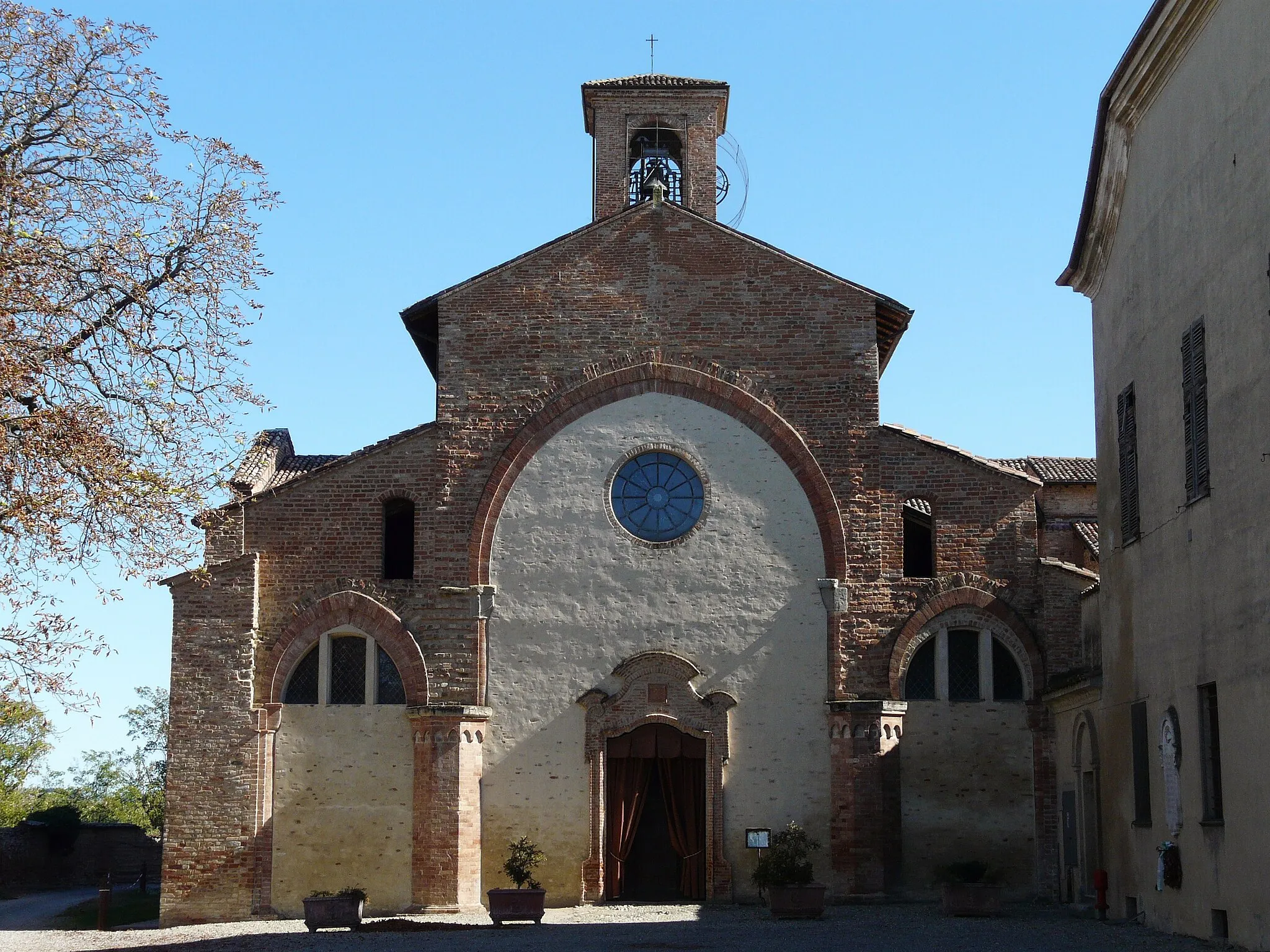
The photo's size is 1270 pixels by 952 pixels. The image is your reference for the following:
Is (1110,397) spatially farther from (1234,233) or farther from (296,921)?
(296,921)

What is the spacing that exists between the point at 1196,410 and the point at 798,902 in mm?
8411

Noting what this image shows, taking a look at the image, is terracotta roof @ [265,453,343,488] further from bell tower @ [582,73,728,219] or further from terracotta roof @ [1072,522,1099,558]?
terracotta roof @ [1072,522,1099,558]

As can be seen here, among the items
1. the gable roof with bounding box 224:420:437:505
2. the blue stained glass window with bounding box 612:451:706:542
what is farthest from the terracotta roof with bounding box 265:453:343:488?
the blue stained glass window with bounding box 612:451:706:542

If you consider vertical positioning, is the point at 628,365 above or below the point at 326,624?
above

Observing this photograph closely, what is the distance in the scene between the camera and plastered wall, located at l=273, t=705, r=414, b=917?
71.5 feet

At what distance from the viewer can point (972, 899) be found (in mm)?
19766

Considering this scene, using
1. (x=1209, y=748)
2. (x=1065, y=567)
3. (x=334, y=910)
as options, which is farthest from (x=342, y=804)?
(x=1209, y=748)

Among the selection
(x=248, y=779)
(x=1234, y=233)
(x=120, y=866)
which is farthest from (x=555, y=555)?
(x=120, y=866)

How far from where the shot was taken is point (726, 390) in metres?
23.2

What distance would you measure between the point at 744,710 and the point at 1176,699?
25.0 ft

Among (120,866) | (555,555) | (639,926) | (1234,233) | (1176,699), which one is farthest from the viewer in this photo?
(120,866)

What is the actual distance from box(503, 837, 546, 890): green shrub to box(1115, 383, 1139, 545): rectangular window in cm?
900

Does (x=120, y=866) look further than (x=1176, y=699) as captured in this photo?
Yes

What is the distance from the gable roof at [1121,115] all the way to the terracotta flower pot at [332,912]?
1280 cm
